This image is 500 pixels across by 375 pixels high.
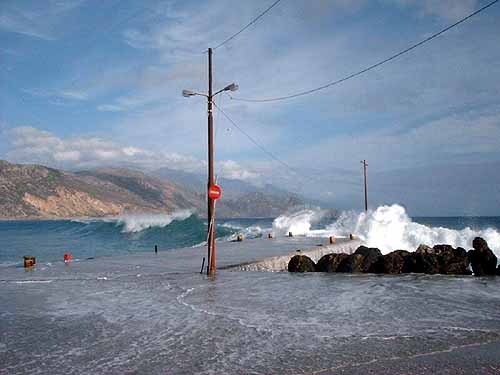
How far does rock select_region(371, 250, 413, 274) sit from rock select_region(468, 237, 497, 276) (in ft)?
7.04

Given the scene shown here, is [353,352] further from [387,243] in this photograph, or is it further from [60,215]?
[60,215]

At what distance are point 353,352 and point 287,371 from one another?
4.13 feet

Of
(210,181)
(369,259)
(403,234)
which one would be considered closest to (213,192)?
(210,181)

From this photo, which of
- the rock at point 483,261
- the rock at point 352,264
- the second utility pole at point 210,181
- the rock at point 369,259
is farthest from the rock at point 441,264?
the second utility pole at point 210,181

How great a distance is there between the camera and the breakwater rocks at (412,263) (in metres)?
16.1

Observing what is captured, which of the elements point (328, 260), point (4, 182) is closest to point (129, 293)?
point (328, 260)

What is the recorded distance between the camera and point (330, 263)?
17.1 m

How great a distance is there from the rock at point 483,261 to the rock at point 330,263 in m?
4.46

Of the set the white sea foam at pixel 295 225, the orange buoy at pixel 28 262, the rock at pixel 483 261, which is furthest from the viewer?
the white sea foam at pixel 295 225

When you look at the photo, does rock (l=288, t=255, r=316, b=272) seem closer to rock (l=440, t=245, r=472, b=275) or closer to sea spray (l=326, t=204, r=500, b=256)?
rock (l=440, t=245, r=472, b=275)

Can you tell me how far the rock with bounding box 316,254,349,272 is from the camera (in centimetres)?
1698

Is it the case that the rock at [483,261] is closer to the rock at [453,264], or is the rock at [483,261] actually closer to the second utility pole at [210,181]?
the rock at [453,264]

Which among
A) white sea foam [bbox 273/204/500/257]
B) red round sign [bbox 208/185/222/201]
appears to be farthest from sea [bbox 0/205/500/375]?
white sea foam [bbox 273/204/500/257]

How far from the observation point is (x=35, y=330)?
8.21m
